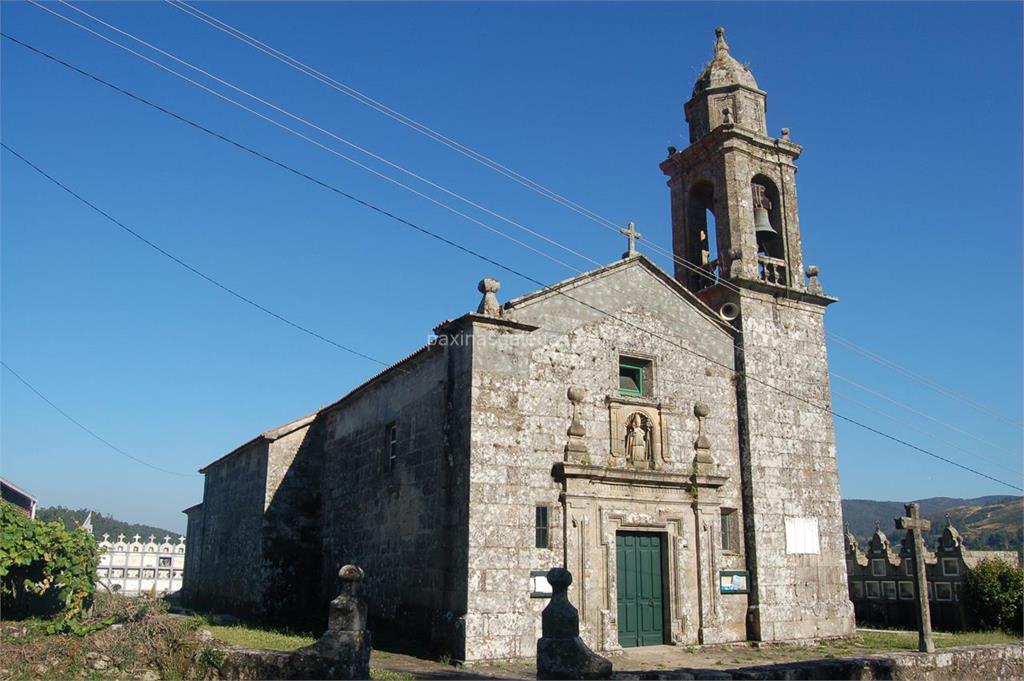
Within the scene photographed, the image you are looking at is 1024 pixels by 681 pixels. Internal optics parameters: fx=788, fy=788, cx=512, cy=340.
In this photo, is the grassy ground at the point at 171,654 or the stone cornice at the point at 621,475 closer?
the grassy ground at the point at 171,654

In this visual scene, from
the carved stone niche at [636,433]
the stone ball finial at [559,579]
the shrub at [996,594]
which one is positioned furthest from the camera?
the shrub at [996,594]

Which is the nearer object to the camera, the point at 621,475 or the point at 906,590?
the point at 621,475

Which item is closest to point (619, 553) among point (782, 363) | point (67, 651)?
point (782, 363)

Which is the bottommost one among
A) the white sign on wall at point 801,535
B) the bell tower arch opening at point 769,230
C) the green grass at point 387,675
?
the green grass at point 387,675

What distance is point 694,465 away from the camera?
16.6 metres

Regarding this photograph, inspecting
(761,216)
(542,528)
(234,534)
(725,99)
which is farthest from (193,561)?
(725,99)

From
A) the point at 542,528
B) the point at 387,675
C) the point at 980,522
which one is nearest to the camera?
the point at 387,675

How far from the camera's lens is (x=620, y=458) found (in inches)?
621

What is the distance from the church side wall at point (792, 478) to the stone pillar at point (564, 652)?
33.5 ft

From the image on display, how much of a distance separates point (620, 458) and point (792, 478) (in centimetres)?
460

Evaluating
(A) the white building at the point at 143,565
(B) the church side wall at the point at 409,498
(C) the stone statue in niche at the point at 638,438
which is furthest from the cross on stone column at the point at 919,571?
(A) the white building at the point at 143,565

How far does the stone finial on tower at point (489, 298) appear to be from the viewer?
49.1 feet

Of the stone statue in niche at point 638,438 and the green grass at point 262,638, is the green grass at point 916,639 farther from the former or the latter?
the green grass at point 262,638

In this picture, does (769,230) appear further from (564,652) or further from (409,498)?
(564,652)
